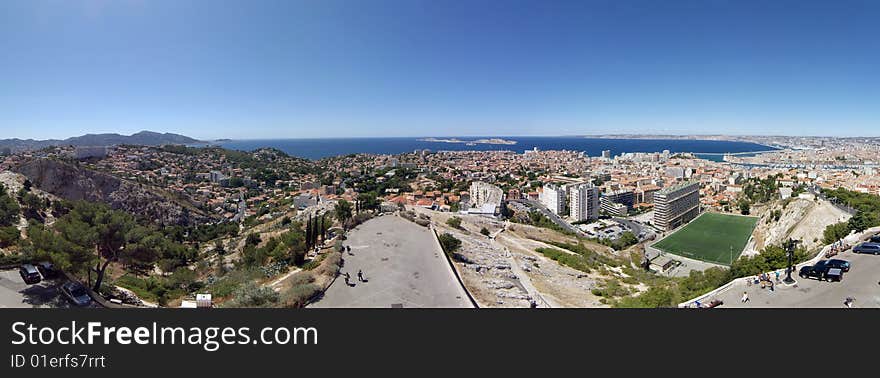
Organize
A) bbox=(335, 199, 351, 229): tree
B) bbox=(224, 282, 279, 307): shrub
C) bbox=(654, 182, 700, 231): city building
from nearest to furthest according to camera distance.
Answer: bbox=(224, 282, 279, 307): shrub → bbox=(335, 199, 351, 229): tree → bbox=(654, 182, 700, 231): city building

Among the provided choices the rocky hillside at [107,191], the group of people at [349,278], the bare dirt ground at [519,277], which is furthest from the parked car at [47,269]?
the rocky hillside at [107,191]

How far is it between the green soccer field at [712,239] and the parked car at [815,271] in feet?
45.6

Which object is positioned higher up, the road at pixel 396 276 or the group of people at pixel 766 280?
the group of people at pixel 766 280

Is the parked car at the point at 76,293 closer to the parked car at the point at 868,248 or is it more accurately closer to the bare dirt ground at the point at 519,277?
the bare dirt ground at the point at 519,277

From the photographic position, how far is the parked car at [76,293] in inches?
240

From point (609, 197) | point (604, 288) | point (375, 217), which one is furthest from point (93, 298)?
point (609, 197)

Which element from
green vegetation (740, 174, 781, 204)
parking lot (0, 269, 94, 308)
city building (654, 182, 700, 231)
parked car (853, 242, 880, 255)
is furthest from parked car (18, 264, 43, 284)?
green vegetation (740, 174, 781, 204)

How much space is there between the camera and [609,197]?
33.7 meters

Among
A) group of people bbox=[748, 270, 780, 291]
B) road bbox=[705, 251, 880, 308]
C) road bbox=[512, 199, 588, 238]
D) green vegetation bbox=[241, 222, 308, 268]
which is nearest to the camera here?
road bbox=[705, 251, 880, 308]

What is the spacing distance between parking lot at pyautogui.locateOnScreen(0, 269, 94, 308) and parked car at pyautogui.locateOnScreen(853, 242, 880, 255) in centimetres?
1508

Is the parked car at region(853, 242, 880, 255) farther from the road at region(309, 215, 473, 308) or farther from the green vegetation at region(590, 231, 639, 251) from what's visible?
the green vegetation at region(590, 231, 639, 251)

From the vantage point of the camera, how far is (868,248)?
317 inches

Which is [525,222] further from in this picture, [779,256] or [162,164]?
[162,164]

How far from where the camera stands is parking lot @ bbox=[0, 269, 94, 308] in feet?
19.3
